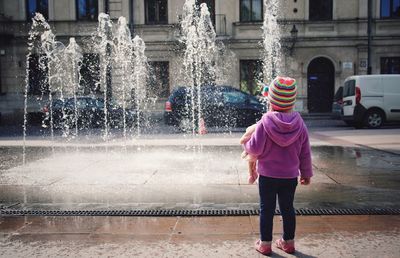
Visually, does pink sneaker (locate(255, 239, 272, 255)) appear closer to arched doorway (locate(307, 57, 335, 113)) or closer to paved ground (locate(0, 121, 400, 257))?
paved ground (locate(0, 121, 400, 257))

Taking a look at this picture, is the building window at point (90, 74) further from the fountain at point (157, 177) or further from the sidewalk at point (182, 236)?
the sidewalk at point (182, 236)

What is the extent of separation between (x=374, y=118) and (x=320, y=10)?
9.05 metres

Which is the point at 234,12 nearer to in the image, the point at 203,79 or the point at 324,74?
the point at 203,79

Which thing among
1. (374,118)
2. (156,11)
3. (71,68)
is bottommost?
(374,118)

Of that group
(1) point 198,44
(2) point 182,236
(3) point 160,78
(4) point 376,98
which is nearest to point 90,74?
(3) point 160,78

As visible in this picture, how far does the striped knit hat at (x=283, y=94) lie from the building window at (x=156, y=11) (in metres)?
20.6

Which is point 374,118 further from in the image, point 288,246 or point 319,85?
point 288,246

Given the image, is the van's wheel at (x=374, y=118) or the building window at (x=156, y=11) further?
the building window at (x=156, y=11)

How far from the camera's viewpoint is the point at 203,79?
73.2 feet

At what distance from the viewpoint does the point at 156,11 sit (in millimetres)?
23078

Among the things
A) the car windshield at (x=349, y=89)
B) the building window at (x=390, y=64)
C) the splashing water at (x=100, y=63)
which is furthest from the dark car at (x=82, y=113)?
the building window at (x=390, y=64)

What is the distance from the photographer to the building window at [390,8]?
22.2 m

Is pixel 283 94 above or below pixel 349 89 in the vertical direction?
below

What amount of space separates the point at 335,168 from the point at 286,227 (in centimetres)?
407
